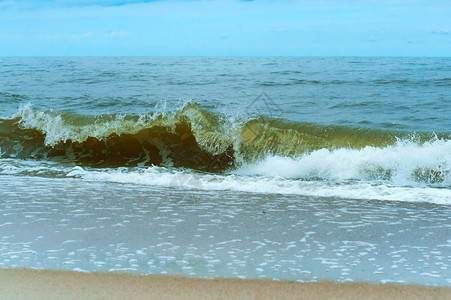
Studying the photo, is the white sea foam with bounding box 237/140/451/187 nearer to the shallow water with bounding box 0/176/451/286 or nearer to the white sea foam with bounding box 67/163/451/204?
the white sea foam with bounding box 67/163/451/204

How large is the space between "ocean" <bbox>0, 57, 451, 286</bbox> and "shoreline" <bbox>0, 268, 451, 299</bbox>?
0.41ft

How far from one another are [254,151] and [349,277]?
579 cm

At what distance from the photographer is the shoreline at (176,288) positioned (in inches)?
115

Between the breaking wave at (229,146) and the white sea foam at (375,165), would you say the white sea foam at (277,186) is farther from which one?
the breaking wave at (229,146)

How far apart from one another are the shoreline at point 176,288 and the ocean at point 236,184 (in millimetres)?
124

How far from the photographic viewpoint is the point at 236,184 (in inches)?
261

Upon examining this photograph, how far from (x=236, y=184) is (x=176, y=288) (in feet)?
12.1

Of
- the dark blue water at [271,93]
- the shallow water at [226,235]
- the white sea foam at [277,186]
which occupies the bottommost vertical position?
the white sea foam at [277,186]

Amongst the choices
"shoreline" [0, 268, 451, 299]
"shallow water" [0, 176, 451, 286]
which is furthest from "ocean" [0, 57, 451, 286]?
"shoreline" [0, 268, 451, 299]

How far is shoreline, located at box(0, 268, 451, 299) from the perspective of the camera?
2.92 m

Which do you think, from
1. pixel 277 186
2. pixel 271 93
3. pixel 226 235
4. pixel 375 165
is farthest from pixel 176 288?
pixel 271 93

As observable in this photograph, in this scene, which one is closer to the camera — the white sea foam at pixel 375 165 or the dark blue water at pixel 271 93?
the white sea foam at pixel 375 165

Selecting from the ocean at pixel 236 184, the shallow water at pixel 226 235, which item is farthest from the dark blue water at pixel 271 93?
the shallow water at pixel 226 235

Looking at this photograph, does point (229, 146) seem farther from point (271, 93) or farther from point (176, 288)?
point (271, 93)
